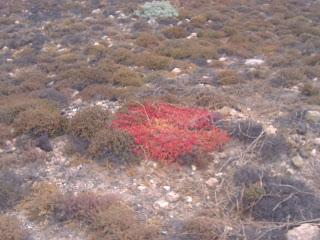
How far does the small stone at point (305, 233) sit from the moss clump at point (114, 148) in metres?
2.84

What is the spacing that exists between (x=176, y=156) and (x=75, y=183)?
1.63 m

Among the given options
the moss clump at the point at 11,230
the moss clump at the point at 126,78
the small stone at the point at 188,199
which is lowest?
the moss clump at the point at 126,78

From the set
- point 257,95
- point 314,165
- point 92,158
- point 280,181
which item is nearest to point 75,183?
point 92,158

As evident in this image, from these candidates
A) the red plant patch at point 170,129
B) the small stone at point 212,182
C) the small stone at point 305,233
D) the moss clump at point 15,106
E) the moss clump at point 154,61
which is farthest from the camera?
the moss clump at point 154,61

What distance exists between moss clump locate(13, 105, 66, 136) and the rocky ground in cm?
2

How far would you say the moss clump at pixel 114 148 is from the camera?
8477mm

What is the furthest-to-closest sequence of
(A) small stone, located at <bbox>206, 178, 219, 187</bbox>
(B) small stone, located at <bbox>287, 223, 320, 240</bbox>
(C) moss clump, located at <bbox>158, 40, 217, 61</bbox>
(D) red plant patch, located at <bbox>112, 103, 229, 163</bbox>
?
(C) moss clump, located at <bbox>158, 40, 217, 61</bbox>, (D) red plant patch, located at <bbox>112, 103, 229, 163</bbox>, (A) small stone, located at <bbox>206, 178, 219, 187</bbox>, (B) small stone, located at <bbox>287, 223, 320, 240</bbox>

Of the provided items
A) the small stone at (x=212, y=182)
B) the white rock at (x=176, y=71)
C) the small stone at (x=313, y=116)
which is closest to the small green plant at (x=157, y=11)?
the white rock at (x=176, y=71)

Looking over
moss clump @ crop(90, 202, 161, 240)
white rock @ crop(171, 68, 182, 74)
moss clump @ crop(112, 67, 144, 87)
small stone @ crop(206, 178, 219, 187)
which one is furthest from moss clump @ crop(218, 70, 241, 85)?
moss clump @ crop(90, 202, 161, 240)

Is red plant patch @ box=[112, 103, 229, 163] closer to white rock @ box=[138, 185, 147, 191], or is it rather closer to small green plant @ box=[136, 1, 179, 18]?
white rock @ box=[138, 185, 147, 191]

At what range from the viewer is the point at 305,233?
656 cm

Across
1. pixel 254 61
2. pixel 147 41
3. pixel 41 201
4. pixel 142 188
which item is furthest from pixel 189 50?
pixel 41 201

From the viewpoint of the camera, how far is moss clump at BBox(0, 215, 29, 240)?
21.9ft

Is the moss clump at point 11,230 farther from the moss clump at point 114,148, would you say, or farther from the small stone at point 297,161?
the small stone at point 297,161
